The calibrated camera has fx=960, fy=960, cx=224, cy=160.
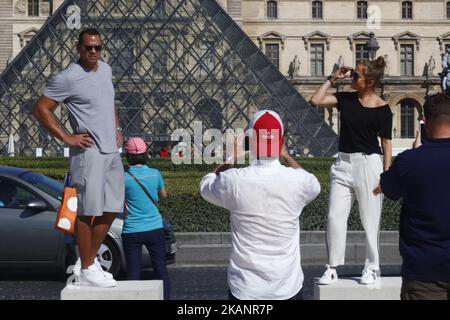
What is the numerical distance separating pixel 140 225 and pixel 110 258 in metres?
2.46

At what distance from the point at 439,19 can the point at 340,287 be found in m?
53.2

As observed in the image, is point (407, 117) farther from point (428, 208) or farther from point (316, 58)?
point (428, 208)

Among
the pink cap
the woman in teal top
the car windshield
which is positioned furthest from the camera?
the car windshield

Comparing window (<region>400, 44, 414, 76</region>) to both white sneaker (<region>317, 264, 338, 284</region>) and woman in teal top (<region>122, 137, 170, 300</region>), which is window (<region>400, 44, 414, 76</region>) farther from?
white sneaker (<region>317, 264, 338, 284</region>)

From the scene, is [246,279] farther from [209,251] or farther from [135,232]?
[209,251]

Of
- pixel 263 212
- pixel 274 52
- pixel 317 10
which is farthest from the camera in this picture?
pixel 317 10

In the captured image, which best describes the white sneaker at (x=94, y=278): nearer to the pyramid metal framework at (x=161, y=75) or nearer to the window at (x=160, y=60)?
the pyramid metal framework at (x=161, y=75)

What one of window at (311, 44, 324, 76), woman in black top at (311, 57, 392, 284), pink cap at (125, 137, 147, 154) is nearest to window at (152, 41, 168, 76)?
window at (311, 44, 324, 76)

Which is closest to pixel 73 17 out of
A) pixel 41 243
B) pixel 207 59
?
pixel 207 59

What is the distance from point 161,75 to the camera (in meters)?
34.3

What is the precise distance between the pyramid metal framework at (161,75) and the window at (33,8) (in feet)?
62.9

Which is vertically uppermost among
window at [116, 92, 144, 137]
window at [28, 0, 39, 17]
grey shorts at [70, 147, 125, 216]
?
window at [28, 0, 39, 17]

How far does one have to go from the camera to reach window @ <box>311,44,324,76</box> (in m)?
56.2
